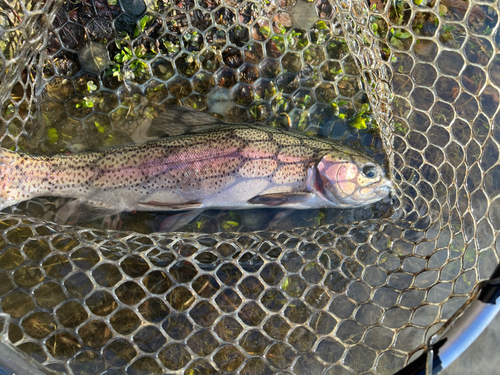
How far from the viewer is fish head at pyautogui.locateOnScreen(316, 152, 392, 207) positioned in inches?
116

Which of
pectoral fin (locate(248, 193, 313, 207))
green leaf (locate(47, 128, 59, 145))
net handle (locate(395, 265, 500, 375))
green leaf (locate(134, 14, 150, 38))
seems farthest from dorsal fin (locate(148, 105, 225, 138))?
net handle (locate(395, 265, 500, 375))

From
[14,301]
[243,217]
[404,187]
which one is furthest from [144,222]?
[404,187]

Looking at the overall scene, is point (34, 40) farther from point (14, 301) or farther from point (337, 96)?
point (337, 96)

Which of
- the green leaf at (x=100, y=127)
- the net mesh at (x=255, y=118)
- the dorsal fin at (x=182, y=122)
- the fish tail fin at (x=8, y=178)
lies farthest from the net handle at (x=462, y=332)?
the green leaf at (x=100, y=127)

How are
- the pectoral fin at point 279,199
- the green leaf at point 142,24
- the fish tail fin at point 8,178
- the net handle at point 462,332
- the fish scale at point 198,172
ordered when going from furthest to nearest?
the green leaf at point 142,24 < the pectoral fin at point 279,199 < the fish scale at point 198,172 < the fish tail fin at point 8,178 < the net handle at point 462,332

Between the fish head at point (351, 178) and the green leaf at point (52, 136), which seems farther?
the green leaf at point (52, 136)

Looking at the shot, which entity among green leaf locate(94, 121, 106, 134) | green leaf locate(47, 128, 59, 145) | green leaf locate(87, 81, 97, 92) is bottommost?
green leaf locate(47, 128, 59, 145)

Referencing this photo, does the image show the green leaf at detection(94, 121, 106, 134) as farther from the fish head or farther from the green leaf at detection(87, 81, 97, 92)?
the fish head

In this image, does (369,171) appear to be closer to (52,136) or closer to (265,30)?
(265,30)

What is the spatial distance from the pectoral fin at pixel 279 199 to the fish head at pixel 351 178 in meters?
0.18

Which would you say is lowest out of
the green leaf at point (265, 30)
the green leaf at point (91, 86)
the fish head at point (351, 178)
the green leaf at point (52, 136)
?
the green leaf at point (52, 136)

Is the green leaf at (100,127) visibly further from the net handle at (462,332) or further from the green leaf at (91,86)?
the net handle at (462,332)

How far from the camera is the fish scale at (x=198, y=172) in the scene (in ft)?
9.29

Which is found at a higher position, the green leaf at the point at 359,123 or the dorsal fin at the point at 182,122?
the green leaf at the point at 359,123
